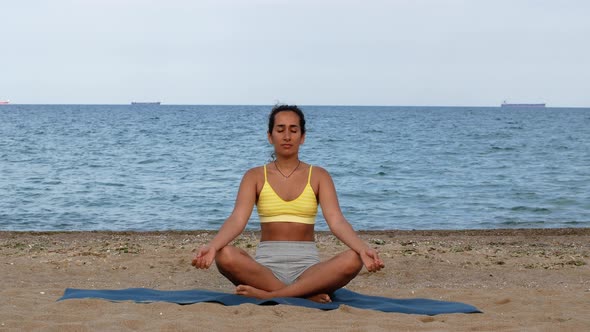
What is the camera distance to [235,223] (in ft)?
18.0

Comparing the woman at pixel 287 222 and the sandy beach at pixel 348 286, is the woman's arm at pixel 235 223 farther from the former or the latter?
the sandy beach at pixel 348 286

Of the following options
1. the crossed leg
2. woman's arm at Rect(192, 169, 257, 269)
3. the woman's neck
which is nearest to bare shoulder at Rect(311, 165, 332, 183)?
the woman's neck

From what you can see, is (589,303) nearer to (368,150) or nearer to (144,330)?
(144,330)

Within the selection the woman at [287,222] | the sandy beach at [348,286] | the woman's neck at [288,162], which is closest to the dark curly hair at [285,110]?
the woman at [287,222]

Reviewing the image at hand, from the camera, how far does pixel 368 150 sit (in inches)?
1328

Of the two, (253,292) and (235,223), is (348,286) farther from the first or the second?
(235,223)

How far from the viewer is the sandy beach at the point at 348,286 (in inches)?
194

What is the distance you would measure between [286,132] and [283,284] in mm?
1109

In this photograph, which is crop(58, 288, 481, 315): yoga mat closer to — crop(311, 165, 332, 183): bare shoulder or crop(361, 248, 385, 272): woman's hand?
crop(361, 248, 385, 272): woman's hand

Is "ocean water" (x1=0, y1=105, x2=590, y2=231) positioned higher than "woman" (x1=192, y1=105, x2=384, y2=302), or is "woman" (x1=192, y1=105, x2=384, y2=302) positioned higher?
"woman" (x1=192, y1=105, x2=384, y2=302)

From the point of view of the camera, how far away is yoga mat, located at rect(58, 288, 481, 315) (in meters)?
5.44

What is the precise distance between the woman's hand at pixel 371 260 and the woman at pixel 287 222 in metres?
0.26

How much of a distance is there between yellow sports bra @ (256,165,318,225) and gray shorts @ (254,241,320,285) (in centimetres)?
18

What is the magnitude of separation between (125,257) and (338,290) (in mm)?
3445
